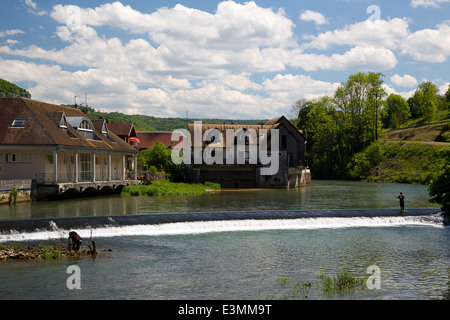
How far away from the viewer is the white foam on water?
22953mm

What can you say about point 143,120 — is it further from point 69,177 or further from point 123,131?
point 69,177

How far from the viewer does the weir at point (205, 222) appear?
23141 mm

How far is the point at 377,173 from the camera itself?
8194cm

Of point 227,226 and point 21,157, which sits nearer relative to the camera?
point 227,226

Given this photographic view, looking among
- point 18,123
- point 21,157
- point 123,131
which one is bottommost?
point 21,157

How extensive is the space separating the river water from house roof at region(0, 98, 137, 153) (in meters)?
6.31

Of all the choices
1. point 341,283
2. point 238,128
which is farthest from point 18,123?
point 238,128

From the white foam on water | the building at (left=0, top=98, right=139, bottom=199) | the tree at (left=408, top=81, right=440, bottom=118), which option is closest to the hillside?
the tree at (left=408, top=81, right=440, bottom=118)

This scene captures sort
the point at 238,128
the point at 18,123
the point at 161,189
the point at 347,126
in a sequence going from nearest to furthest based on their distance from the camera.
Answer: the point at 18,123 → the point at 161,189 → the point at 238,128 → the point at 347,126

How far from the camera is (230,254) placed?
19547 millimetres

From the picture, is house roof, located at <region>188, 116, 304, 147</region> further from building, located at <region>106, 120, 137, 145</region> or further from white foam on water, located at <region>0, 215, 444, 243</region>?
white foam on water, located at <region>0, 215, 444, 243</region>

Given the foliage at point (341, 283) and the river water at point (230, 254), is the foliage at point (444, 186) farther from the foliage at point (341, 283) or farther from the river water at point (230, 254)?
the foliage at point (341, 283)

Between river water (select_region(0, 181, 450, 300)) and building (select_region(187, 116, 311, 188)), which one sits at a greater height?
building (select_region(187, 116, 311, 188))

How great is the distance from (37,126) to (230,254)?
2517 cm
